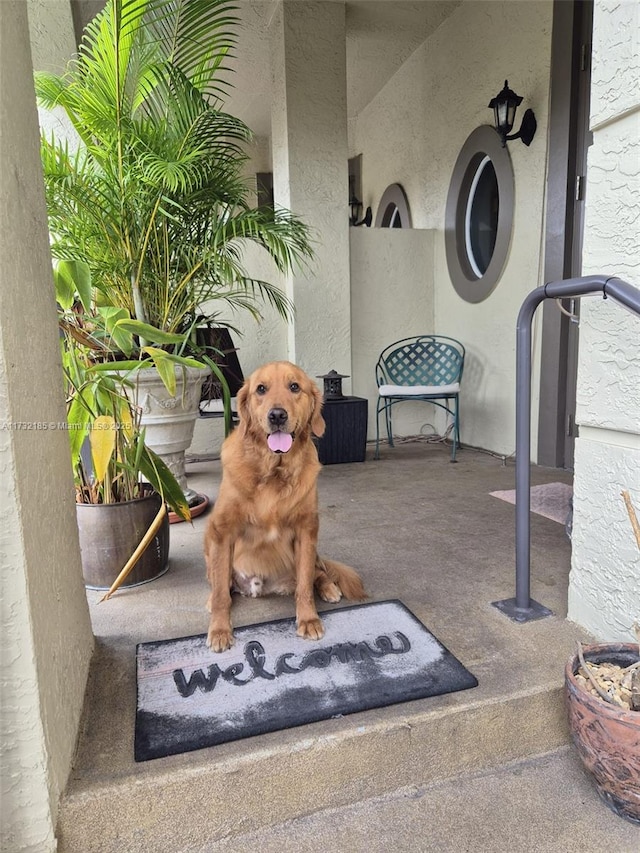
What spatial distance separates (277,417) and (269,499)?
24 cm

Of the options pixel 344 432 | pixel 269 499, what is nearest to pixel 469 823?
pixel 269 499

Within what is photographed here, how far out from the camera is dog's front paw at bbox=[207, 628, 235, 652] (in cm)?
140

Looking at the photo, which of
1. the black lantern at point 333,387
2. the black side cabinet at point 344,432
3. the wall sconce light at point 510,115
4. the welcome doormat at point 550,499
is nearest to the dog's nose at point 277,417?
the welcome doormat at point 550,499

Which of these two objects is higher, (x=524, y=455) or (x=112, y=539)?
(x=524, y=455)

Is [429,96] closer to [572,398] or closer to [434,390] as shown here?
[434,390]

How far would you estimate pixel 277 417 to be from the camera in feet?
5.06

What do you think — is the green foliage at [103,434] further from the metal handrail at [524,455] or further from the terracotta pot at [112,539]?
the metal handrail at [524,455]

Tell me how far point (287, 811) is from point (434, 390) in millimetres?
3085

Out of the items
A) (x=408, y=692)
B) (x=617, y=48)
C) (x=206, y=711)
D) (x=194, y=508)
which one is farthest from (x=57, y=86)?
(x=408, y=692)

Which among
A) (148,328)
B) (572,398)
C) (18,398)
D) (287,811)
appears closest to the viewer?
(18,398)

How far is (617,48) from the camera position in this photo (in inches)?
48.8

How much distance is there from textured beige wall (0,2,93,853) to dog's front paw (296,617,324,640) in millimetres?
570

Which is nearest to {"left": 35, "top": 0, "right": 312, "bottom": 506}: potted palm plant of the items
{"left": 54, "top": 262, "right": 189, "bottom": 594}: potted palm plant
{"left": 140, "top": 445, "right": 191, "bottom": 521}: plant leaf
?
{"left": 54, "top": 262, "right": 189, "bottom": 594}: potted palm plant

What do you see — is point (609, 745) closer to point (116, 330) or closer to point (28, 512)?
point (28, 512)
